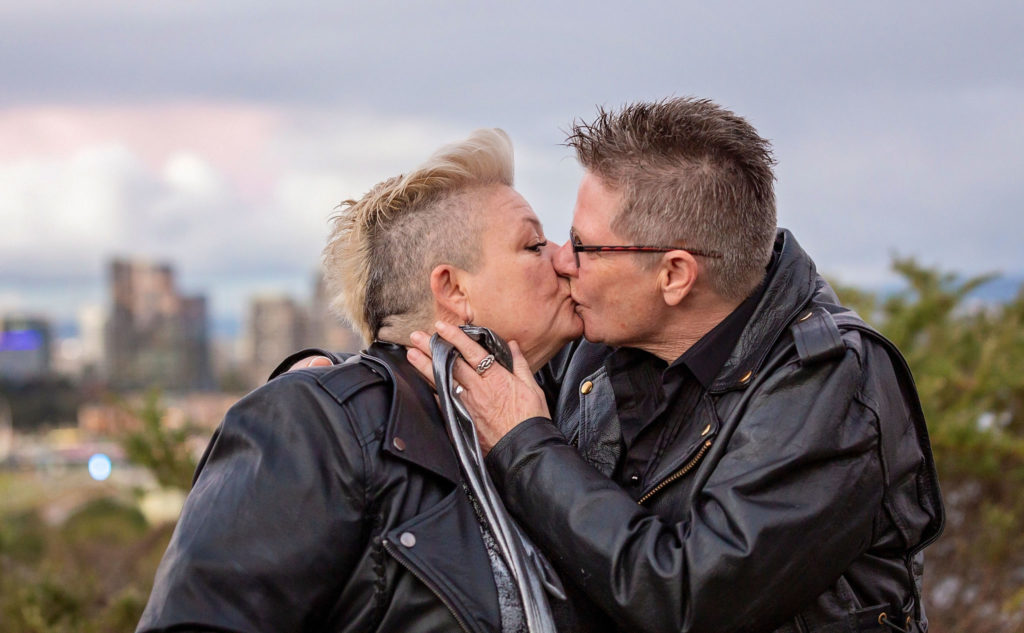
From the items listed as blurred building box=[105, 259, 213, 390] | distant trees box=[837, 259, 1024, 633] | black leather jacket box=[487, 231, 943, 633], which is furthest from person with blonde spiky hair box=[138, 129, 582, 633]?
blurred building box=[105, 259, 213, 390]

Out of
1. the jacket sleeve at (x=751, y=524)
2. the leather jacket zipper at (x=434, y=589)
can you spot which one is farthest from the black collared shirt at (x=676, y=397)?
the leather jacket zipper at (x=434, y=589)

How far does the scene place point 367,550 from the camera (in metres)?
2.65

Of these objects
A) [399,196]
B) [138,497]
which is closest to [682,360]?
[399,196]

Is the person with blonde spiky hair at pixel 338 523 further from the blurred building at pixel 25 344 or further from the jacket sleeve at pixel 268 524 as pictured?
the blurred building at pixel 25 344

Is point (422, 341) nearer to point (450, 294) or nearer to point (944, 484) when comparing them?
point (450, 294)

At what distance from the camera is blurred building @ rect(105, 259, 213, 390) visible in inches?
2643

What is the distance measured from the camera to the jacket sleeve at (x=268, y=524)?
249 centimetres

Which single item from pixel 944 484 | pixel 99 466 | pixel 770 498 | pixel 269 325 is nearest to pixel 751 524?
pixel 770 498

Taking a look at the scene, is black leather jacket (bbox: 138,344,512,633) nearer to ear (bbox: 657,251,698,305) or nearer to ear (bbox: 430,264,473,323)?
ear (bbox: 430,264,473,323)

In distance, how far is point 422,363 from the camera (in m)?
3.02

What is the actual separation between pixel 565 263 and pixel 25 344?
7202 centimetres

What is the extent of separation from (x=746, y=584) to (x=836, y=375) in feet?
1.81

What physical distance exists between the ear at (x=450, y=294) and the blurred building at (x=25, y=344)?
61.1 meters

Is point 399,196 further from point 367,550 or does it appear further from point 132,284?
point 132,284
